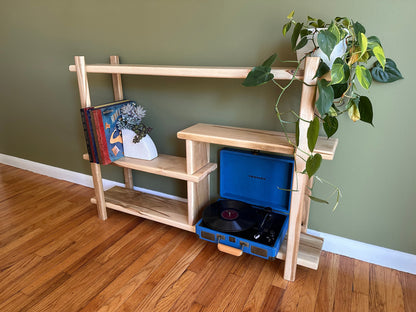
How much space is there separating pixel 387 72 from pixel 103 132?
143 centimetres

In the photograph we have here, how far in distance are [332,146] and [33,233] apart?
1.75 m

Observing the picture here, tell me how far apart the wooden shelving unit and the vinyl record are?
106mm

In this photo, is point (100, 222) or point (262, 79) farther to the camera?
point (100, 222)

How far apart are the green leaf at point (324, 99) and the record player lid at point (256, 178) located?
1.77ft

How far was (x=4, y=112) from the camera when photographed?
2756 mm

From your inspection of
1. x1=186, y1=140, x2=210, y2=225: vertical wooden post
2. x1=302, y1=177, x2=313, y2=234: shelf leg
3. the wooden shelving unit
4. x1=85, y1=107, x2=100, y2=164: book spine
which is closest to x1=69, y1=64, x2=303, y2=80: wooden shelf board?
the wooden shelving unit

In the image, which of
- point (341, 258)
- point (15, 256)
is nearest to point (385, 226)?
point (341, 258)

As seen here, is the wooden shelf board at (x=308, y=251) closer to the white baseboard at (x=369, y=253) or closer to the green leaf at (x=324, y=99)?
the white baseboard at (x=369, y=253)

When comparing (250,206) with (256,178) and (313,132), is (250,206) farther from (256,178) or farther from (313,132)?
(313,132)

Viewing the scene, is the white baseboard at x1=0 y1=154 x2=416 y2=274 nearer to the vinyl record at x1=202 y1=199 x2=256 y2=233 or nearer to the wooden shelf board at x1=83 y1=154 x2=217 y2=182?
the vinyl record at x1=202 y1=199 x2=256 y2=233

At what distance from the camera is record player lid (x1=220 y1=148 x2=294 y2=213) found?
1.65 metres

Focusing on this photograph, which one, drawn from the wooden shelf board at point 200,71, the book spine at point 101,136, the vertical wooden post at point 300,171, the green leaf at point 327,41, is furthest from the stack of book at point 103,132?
the green leaf at point 327,41

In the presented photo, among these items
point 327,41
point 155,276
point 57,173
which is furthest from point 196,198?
point 57,173

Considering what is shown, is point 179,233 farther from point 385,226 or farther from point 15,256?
point 385,226
